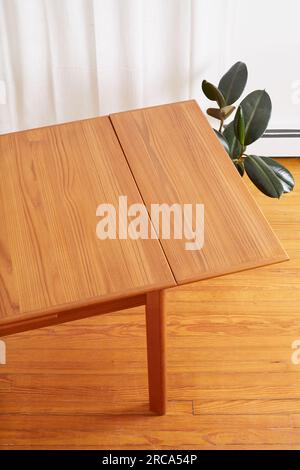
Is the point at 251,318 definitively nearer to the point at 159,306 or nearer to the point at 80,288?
the point at 159,306

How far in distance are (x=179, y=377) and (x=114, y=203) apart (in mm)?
707

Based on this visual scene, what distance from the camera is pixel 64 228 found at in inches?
62.3

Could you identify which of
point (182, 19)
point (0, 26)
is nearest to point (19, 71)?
point (0, 26)

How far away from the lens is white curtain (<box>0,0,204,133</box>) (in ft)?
7.26

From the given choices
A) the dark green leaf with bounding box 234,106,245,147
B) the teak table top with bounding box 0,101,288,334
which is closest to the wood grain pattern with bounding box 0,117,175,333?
the teak table top with bounding box 0,101,288,334

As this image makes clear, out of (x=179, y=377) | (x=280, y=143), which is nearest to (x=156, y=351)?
(x=179, y=377)

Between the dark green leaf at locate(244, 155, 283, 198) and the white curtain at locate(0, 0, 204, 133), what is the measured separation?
19.1 inches

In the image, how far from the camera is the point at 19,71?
93.7 inches

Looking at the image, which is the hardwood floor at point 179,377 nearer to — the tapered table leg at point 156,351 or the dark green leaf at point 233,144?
the tapered table leg at point 156,351

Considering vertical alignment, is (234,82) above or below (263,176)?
above

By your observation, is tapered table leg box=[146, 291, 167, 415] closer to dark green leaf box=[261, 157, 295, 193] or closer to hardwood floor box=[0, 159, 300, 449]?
hardwood floor box=[0, 159, 300, 449]

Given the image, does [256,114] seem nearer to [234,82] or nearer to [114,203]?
[234,82]

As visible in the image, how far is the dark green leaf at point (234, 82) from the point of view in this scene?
2.20 metres

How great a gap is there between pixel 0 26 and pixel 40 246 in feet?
3.48
